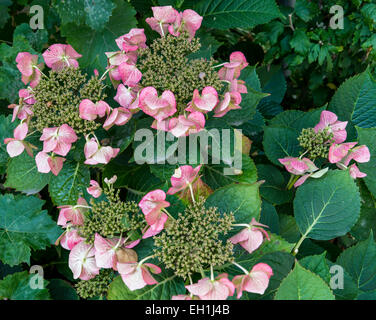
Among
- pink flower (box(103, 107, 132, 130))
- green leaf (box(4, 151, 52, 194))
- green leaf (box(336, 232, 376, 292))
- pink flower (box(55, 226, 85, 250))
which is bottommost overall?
green leaf (box(336, 232, 376, 292))

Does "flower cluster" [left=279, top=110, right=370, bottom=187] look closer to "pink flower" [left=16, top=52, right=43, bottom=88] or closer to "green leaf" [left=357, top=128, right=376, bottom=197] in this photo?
"green leaf" [left=357, top=128, right=376, bottom=197]

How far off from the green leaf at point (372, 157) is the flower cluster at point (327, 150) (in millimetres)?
45

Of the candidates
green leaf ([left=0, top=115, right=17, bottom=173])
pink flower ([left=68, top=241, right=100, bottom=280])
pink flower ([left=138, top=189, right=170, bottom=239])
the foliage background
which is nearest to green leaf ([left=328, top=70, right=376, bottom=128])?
the foliage background

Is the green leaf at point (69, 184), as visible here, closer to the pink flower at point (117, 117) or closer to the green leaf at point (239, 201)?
the pink flower at point (117, 117)

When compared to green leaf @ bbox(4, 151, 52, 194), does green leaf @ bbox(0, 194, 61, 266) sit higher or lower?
lower

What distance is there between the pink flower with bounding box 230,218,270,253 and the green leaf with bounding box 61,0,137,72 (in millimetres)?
645

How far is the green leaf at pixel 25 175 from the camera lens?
78 cm

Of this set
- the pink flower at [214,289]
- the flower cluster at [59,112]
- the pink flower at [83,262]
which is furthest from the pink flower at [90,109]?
the pink flower at [214,289]

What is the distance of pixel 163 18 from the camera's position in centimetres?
74


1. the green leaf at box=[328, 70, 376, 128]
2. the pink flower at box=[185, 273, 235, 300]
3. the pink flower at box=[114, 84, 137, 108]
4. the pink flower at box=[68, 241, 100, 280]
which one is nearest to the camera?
the pink flower at box=[185, 273, 235, 300]

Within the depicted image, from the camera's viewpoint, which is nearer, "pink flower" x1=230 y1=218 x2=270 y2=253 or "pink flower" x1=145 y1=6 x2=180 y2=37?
"pink flower" x1=230 y1=218 x2=270 y2=253

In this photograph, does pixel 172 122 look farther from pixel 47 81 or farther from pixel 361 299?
pixel 361 299

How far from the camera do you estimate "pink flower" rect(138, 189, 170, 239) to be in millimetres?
555

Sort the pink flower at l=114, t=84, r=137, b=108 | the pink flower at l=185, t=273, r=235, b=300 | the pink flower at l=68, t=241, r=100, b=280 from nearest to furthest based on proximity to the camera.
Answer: the pink flower at l=185, t=273, r=235, b=300 → the pink flower at l=68, t=241, r=100, b=280 → the pink flower at l=114, t=84, r=137, b=108
